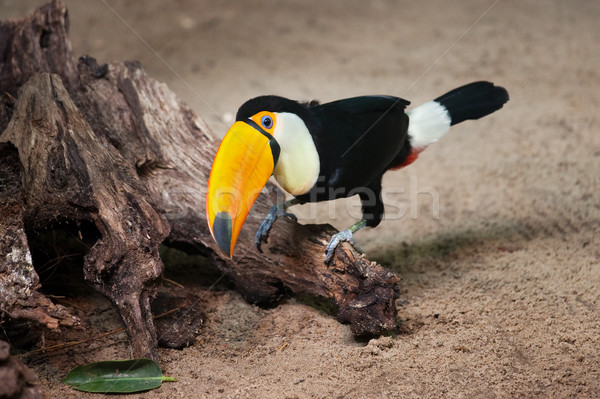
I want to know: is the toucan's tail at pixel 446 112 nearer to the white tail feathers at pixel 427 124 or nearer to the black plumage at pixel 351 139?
the white tail feathers at pixel 427 124

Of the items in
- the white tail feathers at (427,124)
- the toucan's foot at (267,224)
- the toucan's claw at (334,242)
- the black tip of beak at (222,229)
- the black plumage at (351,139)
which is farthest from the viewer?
the white tail feathers at (427,124)

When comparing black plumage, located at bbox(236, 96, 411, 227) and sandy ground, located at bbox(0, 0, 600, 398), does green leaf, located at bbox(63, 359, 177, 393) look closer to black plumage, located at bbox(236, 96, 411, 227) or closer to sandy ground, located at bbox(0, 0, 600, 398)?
sandy ground, located at bbox(0, 0, 600, 398)

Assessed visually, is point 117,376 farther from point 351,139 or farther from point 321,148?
point 351,139

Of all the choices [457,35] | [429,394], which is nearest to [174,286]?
[429,394]

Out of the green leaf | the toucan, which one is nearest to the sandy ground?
the green leaf

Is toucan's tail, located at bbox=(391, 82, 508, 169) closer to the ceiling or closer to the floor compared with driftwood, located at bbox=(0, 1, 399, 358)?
closer to the ceiling

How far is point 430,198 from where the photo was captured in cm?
363

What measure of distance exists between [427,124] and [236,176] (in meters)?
1.21

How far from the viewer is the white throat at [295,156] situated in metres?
2.07

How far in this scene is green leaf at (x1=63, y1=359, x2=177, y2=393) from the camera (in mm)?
1917

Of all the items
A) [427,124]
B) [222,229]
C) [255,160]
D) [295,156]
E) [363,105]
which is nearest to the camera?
[222,229]

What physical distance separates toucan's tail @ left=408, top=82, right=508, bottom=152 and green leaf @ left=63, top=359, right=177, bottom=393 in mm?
1586

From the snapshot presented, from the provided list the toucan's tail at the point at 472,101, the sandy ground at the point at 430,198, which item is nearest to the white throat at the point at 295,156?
the sandy ground at the point at 430,198

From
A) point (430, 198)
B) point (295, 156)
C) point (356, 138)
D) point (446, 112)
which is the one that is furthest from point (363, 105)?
point (430, 198)
